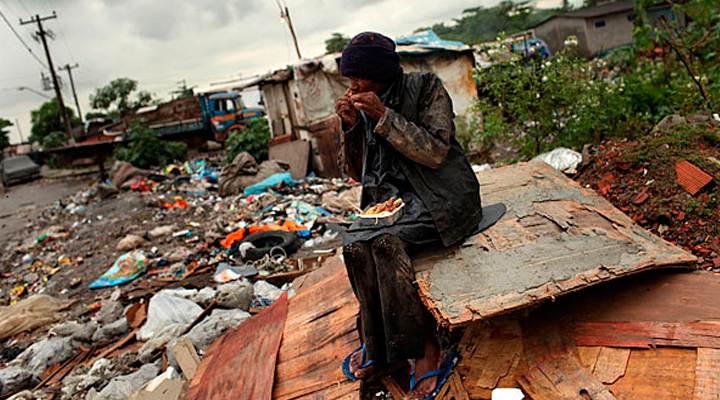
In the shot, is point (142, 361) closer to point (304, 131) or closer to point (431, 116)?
point (431, 116)

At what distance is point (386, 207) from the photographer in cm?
240

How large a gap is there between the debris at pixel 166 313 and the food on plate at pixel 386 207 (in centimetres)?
242

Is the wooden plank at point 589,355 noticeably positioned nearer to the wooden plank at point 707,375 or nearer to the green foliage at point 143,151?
the wooden plank at point 707,375

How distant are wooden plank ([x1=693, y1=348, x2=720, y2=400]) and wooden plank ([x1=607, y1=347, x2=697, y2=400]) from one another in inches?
0.6

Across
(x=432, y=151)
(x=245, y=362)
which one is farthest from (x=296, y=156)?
(x=432, y=151)

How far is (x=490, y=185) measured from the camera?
3.42 metres

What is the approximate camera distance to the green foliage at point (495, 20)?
37938 millimetres

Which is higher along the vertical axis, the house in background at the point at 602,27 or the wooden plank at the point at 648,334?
the house in background at the point at 602,27

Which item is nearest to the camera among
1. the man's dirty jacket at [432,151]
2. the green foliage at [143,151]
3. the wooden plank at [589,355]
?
the wooden plank at [589,355]

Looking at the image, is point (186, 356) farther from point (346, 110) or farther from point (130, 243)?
point (130, 243)

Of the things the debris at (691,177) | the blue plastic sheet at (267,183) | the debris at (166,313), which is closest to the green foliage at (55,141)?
the blue plastic sheet at (267,183)

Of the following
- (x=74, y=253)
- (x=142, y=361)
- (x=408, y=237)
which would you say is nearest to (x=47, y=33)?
(x=74, y=253)

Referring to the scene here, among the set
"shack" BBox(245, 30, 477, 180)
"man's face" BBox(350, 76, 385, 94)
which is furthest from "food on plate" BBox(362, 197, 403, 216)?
"shack" BBox(245, 30, 477, 180)

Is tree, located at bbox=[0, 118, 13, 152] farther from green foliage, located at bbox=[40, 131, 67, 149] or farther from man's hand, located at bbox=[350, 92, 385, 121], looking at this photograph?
man's hand, located at bbox=[350, 92, 385, 121]
